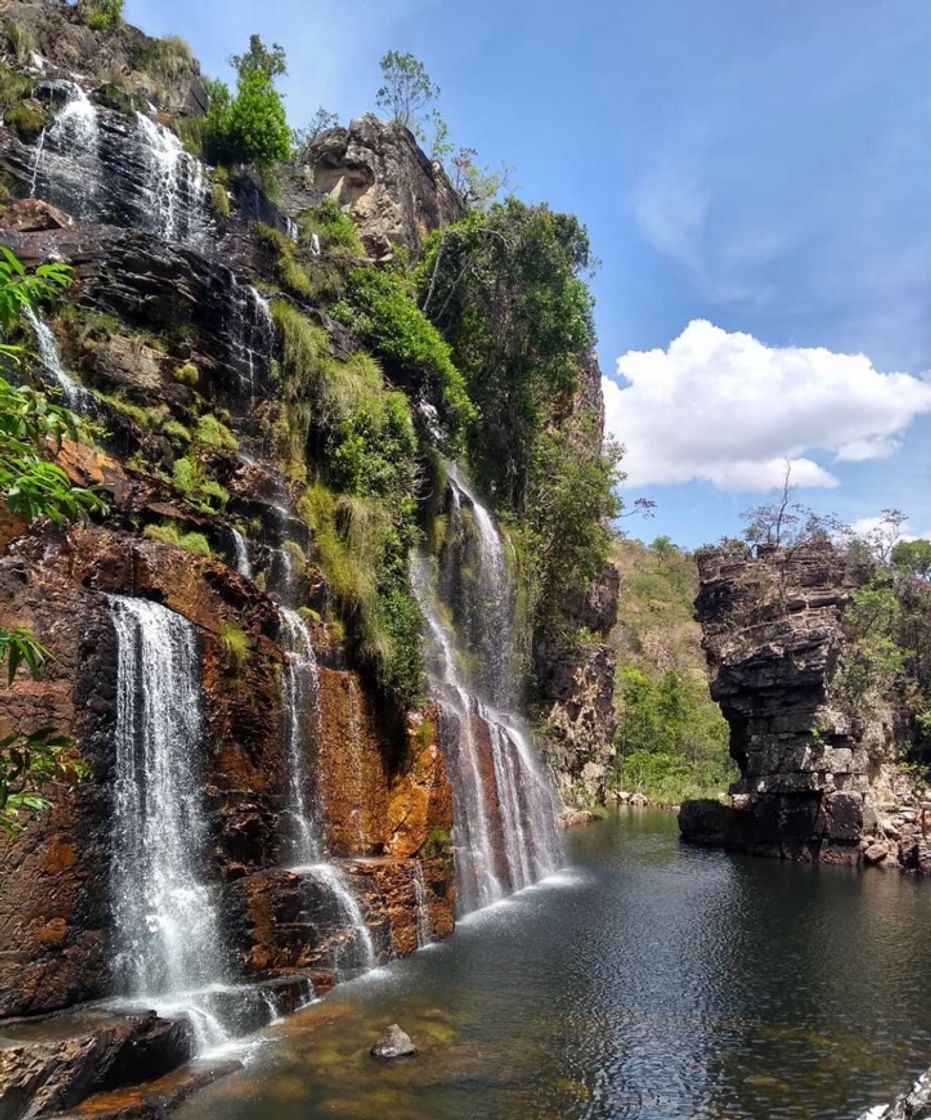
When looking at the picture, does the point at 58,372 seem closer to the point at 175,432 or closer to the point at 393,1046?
the point at 175,432

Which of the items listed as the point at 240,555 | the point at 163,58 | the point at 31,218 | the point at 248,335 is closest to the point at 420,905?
the point at 240,555

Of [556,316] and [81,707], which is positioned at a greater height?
[556,316]

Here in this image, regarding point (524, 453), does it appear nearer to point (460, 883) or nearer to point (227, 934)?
point (460, 883)

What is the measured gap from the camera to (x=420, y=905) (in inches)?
597

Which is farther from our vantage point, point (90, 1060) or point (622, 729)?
point (622, 729)

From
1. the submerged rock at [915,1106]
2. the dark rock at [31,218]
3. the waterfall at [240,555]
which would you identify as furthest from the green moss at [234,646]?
the dark rock at [31,218]

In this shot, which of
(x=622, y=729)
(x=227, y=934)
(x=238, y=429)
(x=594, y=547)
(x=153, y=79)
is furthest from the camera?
(x=622, y=729)

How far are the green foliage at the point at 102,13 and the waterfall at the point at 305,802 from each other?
29.3 m

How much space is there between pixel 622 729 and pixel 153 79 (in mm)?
49744

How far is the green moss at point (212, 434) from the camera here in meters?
17.0

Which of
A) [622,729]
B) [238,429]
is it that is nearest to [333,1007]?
[238,429]

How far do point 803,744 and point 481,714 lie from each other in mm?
15280

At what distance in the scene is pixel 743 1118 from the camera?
8.83 metres

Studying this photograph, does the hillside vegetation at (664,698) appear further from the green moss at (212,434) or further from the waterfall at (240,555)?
the waterfall at (240,555)
